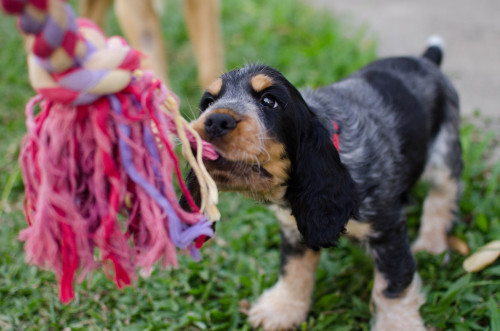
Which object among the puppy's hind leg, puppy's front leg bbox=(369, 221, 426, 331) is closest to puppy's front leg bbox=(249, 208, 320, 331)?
puppy's front leg bbox=(369, 221, 426, 331)

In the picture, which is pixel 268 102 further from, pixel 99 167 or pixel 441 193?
pixel 441 193

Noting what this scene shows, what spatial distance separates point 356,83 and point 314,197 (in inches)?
51.2

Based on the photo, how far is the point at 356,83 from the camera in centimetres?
323

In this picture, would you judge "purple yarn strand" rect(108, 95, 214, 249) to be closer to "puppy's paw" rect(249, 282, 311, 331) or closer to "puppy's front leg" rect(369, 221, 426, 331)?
"puppy's front leg" rect(369, 221, 426, 331)

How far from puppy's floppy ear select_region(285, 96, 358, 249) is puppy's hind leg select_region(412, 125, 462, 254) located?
1432mm

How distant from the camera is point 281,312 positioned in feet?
9.71

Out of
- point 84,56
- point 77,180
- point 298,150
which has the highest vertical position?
point 84,56

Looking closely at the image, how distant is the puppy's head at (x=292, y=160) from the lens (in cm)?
209

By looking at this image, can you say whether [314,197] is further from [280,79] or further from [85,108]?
[85,108]

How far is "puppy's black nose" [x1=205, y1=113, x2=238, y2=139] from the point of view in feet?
6.01

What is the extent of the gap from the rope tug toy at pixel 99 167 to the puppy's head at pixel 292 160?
1.49 ft

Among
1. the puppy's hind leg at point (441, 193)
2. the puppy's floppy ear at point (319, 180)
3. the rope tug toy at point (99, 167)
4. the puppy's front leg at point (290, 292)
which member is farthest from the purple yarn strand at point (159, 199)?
the puppy's hind leg at point (441, 193)

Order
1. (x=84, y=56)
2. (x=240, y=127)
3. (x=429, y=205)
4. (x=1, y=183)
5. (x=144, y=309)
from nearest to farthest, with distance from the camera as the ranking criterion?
(x=84, y=56) → (x=240, y=127) → (x=144, y=309) → (x=429, y=205) → (x=1, y=183)

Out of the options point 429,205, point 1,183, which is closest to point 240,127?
point 429,205
